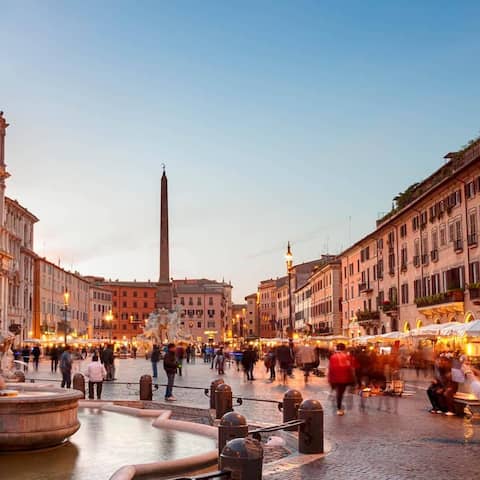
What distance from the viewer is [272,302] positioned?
16162cm

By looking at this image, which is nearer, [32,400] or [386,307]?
[32,400]

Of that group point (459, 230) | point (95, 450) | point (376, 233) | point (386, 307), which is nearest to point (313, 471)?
point (95, 450)

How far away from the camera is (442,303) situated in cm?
4134

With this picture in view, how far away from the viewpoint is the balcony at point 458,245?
39875mm

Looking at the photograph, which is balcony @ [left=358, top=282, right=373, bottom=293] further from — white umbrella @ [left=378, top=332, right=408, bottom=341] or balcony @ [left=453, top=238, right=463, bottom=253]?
white umbrella @ [left=378, top=332, right=408, bottom=341]

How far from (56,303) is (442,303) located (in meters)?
67.7

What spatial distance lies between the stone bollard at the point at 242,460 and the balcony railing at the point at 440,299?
33.6 m

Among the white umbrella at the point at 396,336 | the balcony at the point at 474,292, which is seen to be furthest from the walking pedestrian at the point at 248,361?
the balcony at the point at 474,292

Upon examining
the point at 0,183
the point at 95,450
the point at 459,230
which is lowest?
the point at 95,450

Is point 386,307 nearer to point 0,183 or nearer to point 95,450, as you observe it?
point 0,183

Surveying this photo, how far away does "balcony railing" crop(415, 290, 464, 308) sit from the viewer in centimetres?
3938

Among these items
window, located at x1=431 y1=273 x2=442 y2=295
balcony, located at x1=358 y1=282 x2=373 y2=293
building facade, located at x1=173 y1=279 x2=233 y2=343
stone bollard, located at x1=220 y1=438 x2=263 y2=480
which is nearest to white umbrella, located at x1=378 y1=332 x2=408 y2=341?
window, located at x1=431 y1=273 x2=442 y2=295

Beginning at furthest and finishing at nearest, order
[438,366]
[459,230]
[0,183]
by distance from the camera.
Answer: [0,183] < [459,230] < [438,366]

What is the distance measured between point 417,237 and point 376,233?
35.1 feet
